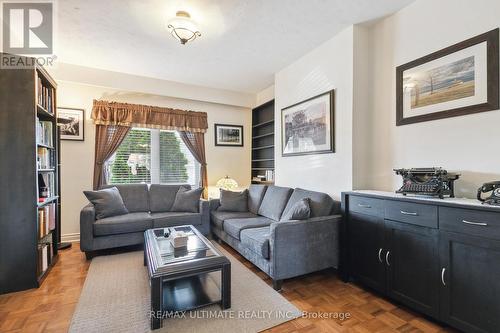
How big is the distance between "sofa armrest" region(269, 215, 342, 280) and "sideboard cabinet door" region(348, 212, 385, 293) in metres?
0.18

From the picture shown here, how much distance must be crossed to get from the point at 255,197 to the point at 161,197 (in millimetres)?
1490

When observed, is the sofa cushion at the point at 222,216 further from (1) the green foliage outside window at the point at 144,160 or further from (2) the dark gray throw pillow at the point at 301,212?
(1) the green foliage outside window at the point at 144,160

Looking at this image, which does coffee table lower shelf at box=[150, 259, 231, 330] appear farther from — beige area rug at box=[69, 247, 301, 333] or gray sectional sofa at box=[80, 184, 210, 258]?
gray sectional sofa at box=[80, 184, 210, 258]

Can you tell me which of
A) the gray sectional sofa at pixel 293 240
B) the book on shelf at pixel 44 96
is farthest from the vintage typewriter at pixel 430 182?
the book on shelf at pixel 44 96

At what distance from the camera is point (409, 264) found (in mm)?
1939

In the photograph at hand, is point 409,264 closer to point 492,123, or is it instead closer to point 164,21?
point 492,123

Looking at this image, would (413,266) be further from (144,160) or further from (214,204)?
(144,160)

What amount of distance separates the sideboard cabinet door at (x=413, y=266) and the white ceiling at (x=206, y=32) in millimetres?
2101

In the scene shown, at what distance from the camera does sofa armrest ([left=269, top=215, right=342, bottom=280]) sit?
2.28 m

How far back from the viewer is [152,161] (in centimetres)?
439

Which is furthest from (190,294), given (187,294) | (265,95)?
(265,95)

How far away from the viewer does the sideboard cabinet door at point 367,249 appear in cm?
216

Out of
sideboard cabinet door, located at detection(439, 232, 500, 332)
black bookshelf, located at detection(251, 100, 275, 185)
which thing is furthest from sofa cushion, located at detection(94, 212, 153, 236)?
sideboard cabinet door, located at detection(439, 232, 500, 332)

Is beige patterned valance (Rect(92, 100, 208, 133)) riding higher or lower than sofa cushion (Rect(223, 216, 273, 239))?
higher
